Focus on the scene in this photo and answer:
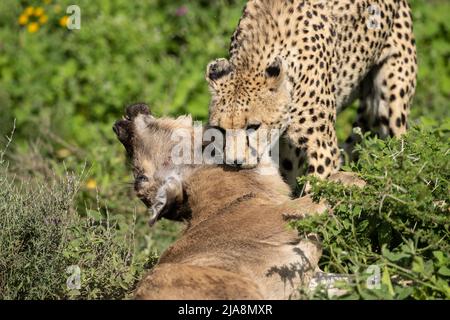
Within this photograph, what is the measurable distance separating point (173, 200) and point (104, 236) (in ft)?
1.42

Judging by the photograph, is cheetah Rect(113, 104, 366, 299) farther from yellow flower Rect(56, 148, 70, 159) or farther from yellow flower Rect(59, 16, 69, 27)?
yellow flower Rect(59, 16, 69, 27)

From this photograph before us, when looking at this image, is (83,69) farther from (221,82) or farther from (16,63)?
(221,82)

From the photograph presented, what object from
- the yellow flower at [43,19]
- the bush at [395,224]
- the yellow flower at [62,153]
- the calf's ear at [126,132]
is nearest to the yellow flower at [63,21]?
the yellow flower at [43,19]

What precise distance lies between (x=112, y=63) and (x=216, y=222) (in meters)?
4.73

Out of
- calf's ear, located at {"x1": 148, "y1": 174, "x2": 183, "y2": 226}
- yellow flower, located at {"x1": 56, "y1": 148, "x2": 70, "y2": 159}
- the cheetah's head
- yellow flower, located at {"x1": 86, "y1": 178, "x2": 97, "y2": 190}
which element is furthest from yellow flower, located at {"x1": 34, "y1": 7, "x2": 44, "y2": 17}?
calf's ear, located at {"x1": 148, "y1": 174, "x2": 183, "y2": 226}

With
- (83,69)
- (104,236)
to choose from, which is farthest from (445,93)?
(104,236)

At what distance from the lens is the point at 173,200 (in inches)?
213

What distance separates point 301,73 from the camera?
20.1ft

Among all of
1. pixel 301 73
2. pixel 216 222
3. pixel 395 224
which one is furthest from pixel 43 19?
pixel 395 224

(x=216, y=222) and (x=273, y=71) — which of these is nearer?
(x=216, y=222)

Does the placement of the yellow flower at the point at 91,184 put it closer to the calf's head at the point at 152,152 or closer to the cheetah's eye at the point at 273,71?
the calf's head at the point at 152,152

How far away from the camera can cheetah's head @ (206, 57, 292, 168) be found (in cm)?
580

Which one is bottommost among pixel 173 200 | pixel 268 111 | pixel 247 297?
pixel 247 297

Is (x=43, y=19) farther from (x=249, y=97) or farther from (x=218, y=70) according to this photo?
(x=249, y=97)
